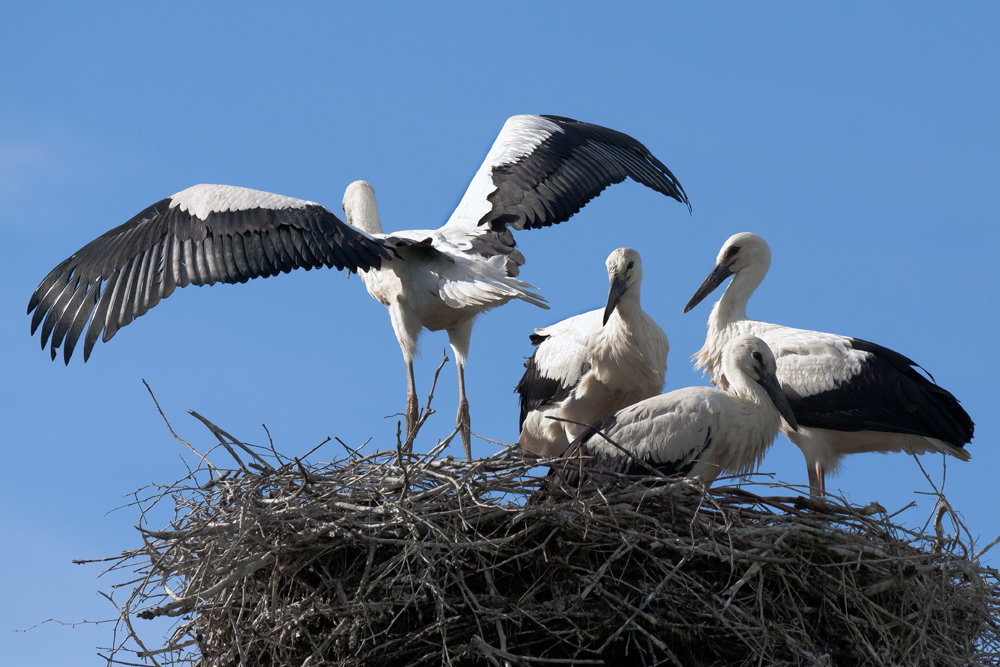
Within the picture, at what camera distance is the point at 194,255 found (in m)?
6.92

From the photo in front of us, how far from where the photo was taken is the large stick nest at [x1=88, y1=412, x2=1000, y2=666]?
5074 mm

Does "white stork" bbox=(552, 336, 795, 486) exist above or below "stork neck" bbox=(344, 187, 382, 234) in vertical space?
below

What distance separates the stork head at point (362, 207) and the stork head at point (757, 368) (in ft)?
9.38

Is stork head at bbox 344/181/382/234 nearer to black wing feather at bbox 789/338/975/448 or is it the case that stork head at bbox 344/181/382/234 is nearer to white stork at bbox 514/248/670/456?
white stork at bbox 514/248/670/456

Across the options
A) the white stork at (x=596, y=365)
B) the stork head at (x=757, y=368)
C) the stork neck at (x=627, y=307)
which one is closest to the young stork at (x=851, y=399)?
the white stork at (x=596, y=365)

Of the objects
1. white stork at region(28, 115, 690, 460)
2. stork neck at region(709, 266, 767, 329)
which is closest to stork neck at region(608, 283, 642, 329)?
white stork at region(28, 115, 690, 460)

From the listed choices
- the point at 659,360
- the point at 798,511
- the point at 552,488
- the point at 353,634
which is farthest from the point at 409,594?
the point at 659,360

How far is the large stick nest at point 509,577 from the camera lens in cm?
507

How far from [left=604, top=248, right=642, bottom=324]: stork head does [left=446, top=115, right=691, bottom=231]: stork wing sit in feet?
2.81

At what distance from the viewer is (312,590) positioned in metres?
5.31

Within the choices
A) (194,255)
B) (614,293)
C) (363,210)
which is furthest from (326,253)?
(363,210)

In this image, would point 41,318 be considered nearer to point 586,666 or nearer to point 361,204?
point 361,204

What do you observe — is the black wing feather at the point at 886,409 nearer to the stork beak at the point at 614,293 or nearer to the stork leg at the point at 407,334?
the stork beak at the point at 614,293

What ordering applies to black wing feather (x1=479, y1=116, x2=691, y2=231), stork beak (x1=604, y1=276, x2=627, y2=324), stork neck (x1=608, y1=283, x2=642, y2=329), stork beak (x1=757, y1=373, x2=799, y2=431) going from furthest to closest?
black wing feather (x1=479, y1=116, x2=691, y2=231), stork neck (x1=608, y1=283, x2=642, y2=329), stork beak (x1=604, y1=276, x2=627, y2=324), stork beak (x1=757, y1=373, x2=799, y2=431)
